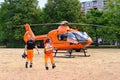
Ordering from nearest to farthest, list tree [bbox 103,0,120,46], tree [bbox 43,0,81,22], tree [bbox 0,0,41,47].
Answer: tree [bbox 103,0,120,46], tree [bbox 43,0,81,22], tree [bbox 0,0,41,47]

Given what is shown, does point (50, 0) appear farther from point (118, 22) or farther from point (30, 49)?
point (30, 49)

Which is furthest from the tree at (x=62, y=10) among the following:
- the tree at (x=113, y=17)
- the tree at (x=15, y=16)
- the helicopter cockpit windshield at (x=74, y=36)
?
the helicopter cockpit windshield at (x=74, y=36)

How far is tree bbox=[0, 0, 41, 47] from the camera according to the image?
58.6m

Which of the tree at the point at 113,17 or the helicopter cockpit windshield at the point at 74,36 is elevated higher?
the tree at the point at 113,17

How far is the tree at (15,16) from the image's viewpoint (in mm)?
58562

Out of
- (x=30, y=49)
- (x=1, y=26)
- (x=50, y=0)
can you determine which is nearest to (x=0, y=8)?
(x=1, y=26)

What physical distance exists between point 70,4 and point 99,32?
6.98 meters

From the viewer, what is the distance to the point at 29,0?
203 feet

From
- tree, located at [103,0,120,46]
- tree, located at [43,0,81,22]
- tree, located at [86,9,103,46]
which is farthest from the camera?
tree, located at [86,9,103,46]

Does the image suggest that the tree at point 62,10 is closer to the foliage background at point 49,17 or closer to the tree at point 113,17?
the foliage background at point 49,17

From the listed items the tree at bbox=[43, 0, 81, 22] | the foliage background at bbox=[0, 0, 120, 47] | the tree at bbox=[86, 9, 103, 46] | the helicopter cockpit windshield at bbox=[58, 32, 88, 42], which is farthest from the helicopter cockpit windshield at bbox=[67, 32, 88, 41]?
the tree at bbox=[86, 9, 103, 46]

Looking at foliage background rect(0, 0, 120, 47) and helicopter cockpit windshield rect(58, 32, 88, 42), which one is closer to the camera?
helicopter cockpit windshield rect(58, 32, 88, 42)

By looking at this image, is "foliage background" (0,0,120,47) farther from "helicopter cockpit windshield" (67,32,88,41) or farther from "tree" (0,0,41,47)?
"helicopter cockpit windshield" (67,32,88,41)

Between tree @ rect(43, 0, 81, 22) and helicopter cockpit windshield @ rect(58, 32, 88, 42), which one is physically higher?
tree @ rect(43, 0, 81, 22)
